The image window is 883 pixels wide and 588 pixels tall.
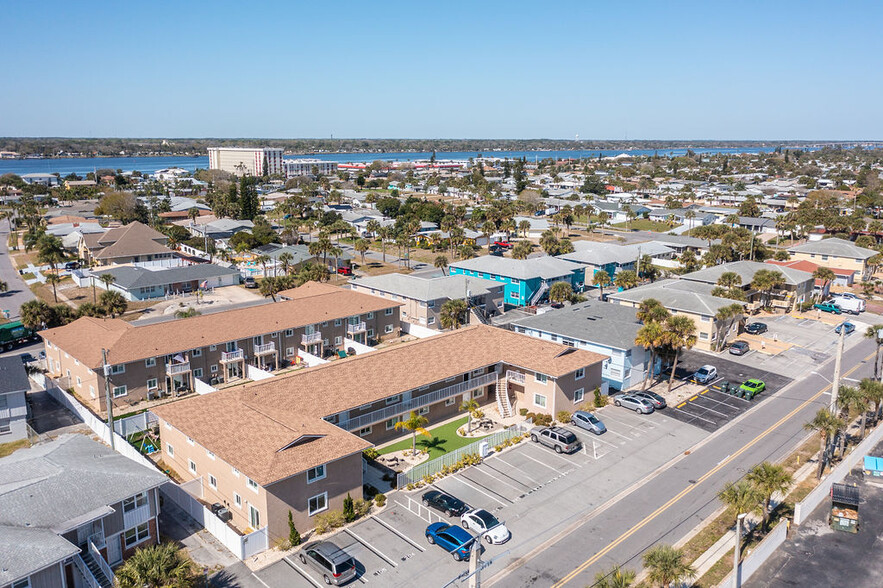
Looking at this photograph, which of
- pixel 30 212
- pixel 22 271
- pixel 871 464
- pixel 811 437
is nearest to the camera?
pixel 871 464

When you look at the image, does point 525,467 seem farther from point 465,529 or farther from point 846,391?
point 846,391

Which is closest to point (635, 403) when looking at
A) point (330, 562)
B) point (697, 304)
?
point (697, 304)

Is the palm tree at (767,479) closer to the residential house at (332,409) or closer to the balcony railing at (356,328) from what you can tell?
the residential house at (332,409)

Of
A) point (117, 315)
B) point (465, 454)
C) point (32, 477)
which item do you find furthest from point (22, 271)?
point (465, 454)

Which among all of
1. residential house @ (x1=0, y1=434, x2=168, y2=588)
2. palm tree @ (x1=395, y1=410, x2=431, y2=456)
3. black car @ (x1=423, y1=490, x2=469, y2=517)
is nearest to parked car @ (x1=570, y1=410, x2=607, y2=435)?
palm tree @ (x1=395, y1=410, x2=431, y2=456)

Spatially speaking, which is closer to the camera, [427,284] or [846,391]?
[846,391]

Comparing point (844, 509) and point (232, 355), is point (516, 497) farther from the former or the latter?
point (232, 355)

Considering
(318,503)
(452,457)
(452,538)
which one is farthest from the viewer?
(452,457)
